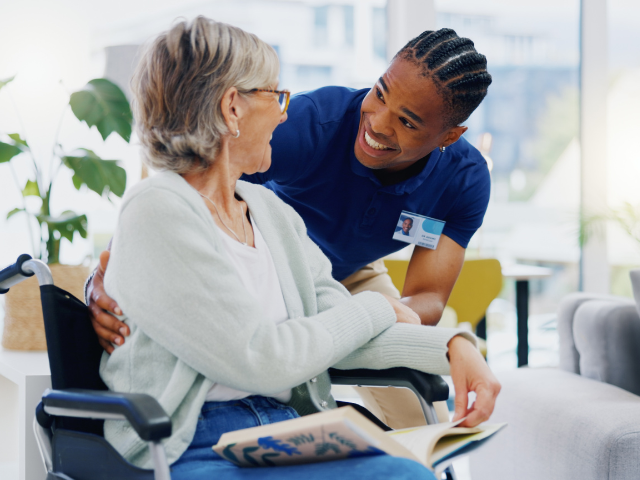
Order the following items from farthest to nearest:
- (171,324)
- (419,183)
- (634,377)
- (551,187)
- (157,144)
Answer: (551,187)
(634,377)
(419,183)
(157,144)
(171,324)

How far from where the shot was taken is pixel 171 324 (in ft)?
3.22

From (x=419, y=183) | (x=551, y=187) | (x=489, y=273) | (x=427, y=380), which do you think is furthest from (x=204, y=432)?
(x=551, y=187)

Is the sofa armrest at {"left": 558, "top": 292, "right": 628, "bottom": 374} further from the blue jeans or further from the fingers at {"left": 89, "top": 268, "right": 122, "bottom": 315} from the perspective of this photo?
the fingers at {"left": 89, "top": 268, "right": 122, "bottom": 315}

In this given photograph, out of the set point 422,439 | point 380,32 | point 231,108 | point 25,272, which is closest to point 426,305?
point 422,439

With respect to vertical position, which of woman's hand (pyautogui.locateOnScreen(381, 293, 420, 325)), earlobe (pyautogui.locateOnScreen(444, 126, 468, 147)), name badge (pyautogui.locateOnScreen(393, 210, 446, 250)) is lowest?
woman's hand (pyautogui.locateOnScreen(381, 293, 420, 325))

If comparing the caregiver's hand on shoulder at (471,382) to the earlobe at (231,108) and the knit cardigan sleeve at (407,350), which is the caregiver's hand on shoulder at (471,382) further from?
the earlobe at (231,108)

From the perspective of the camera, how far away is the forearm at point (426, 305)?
166 cm

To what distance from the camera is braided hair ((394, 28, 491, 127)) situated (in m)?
1.46

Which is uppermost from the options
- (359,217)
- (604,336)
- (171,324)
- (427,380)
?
(359,217)

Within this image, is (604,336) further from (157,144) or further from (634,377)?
(157,144)

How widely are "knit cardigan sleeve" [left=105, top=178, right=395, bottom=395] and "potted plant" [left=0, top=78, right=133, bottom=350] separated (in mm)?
999

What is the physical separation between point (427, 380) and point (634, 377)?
104 centimetres

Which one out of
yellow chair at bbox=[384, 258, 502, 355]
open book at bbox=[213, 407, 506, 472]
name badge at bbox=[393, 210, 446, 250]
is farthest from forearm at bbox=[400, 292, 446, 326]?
yellow chair at bbox=[384, 258, 502, 355]

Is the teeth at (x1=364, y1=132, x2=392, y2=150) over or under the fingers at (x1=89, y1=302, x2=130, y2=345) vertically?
over
